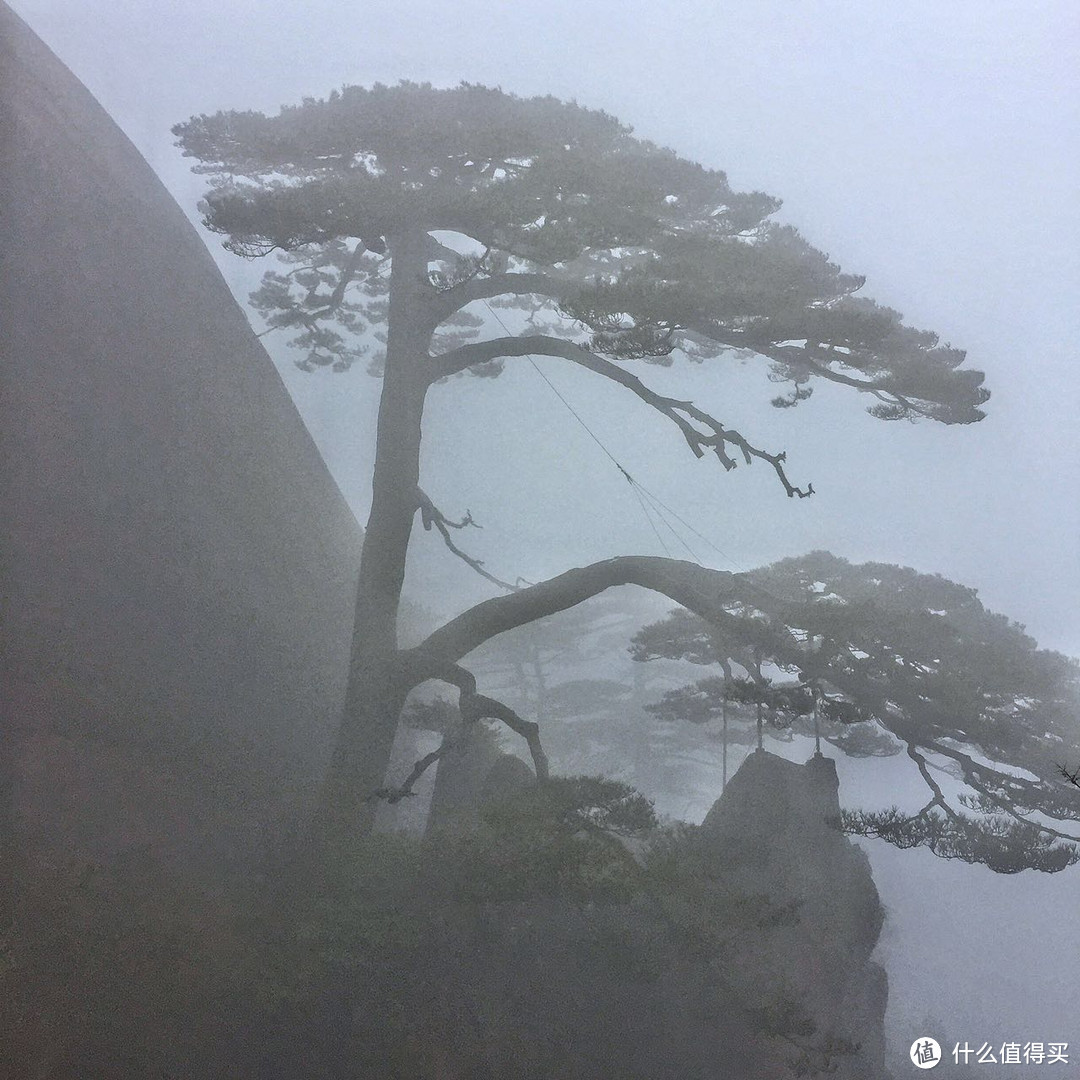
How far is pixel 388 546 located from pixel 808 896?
180cm

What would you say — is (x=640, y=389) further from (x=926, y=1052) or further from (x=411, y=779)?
(x=926, y=1052)

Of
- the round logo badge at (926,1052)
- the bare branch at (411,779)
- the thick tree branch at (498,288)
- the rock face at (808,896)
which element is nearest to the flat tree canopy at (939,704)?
the rock face at (808,896)

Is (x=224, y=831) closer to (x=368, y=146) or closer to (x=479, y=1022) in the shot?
(x=479, y=1022)

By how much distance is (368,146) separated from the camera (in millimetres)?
3295

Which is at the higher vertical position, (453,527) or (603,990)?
(453,527)

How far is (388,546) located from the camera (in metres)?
3.37

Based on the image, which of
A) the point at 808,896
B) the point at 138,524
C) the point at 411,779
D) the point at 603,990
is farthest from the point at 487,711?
the point at 138,524

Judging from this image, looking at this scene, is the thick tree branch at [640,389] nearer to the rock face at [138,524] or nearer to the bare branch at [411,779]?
the rock face at [138,524]

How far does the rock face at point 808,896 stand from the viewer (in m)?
2.82

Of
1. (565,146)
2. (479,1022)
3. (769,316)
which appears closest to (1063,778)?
(769,316)

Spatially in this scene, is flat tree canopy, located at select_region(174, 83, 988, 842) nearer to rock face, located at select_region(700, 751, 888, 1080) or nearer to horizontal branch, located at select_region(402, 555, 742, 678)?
horizontal branch, located at select_region(402, 555, 742, 678)

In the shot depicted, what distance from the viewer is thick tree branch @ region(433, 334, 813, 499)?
3178mm

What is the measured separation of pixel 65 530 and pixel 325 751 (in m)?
1.11

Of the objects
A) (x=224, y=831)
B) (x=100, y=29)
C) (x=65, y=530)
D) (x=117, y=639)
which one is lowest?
(x=224, y=831)
